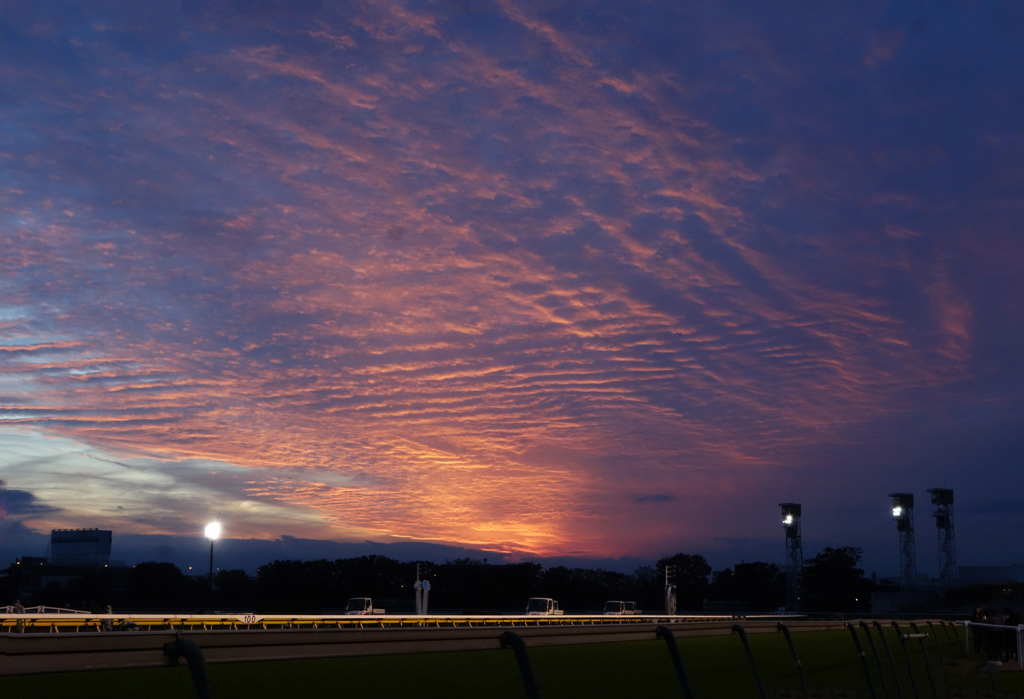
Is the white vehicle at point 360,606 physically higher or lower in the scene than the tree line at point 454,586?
higher

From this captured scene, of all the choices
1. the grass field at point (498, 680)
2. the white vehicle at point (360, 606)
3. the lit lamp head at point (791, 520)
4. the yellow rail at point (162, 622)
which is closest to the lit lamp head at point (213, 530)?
the white vehicle at point (360, 606)

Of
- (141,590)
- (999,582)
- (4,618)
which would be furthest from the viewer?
(141,590)

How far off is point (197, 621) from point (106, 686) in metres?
18.1

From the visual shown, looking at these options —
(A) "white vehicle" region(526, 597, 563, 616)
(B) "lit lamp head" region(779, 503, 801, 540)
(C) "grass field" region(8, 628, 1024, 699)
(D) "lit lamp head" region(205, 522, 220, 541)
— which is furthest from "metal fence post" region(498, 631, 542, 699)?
(B) "lit lamp head" region(779, 503, 801, 540)

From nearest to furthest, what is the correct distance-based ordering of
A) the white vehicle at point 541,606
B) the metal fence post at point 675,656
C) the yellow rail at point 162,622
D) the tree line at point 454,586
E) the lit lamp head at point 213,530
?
the metal fence post at point 675,656, the yellow rail at point 162,622, the white vehicle at point 541,606, the lit lamp head at point 213,530, the tree line at point 454,586

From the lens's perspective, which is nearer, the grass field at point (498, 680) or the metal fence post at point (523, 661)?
the metal fence post at point (523, 661)

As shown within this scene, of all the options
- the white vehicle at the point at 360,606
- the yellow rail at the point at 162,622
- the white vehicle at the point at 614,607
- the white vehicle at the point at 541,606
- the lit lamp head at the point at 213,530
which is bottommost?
the white vehicle at the point at 614,607

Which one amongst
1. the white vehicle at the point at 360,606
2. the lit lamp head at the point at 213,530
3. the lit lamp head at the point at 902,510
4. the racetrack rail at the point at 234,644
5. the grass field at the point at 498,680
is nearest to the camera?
the racetrack rail at the point at 234,644

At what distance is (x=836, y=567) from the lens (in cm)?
13950

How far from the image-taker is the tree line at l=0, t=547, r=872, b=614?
388ft

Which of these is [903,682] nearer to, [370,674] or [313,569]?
[370,674]

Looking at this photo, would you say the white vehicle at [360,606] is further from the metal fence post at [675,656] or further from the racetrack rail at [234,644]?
the racetrack rail at [234,644]

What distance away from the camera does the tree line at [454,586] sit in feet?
388

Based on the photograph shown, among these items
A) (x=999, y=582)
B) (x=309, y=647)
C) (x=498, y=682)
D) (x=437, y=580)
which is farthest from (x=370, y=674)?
(x=437, y=580)
